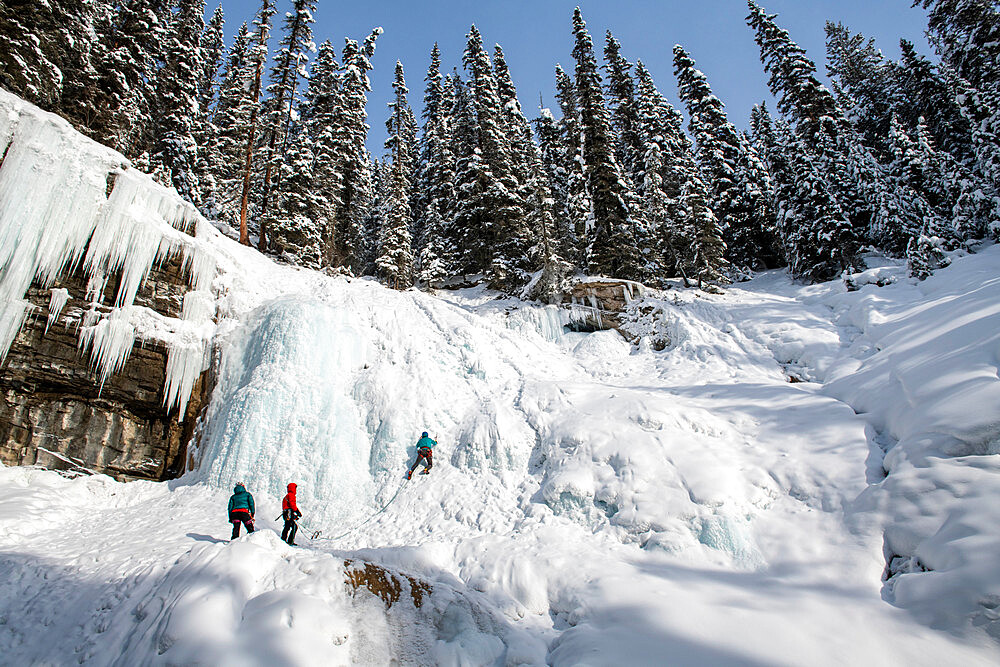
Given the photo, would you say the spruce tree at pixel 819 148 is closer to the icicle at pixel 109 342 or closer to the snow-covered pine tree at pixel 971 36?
the snow-covered pine tree at pixel 971 36

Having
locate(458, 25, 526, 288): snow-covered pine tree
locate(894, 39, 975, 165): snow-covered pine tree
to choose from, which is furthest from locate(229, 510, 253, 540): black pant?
locate(894, 39, 975, 165): snow-covered pine tree

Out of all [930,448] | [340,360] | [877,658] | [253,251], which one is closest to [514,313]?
[340,360]

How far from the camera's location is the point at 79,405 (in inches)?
443

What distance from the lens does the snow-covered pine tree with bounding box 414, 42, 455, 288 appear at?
26.0m

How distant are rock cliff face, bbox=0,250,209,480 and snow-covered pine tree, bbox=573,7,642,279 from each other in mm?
19442

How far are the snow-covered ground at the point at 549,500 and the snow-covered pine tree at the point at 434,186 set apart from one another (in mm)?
9350

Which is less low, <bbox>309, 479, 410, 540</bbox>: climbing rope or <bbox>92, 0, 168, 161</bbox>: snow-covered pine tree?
<bbox>92, 0, 168, 161</bbox>: snow-covered pine tree

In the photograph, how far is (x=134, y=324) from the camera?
11953mm

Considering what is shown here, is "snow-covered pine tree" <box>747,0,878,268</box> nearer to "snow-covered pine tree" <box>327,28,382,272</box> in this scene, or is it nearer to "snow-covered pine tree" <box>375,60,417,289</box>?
"snow-covered pine tree" <box>375,60,417,289</box>

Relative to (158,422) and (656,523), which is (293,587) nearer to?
(656,523)

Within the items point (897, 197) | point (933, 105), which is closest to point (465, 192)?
point (897, 197)

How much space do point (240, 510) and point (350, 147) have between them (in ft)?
85.8

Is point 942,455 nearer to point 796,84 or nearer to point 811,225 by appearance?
point 811,225

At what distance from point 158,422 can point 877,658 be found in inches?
610
